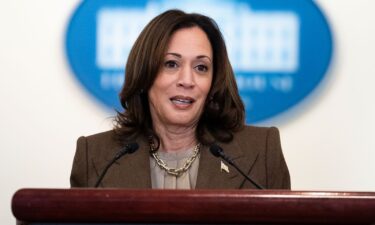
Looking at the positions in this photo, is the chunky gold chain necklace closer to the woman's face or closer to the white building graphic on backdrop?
the woman's face

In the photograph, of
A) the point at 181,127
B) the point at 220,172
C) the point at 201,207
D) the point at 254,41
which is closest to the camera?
the point at 201,207

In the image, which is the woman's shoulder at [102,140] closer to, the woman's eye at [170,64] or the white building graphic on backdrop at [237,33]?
the woman's eye at [170,64]

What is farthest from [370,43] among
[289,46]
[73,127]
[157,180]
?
[73,127]

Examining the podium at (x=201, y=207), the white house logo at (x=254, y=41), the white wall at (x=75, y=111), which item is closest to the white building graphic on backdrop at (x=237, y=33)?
the white house logo at (x=254, y=41)

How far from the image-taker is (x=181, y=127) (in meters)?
1.60

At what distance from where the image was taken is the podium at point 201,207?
0.66 meters

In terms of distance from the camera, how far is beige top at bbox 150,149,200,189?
5.04ft

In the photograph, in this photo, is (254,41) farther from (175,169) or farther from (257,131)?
(175,169)

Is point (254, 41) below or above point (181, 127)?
above

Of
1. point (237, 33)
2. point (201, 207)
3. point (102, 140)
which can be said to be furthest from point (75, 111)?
point (201, 207)

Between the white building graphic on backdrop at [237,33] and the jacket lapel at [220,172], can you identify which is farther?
the white building graphic on backdrop at [237,33]

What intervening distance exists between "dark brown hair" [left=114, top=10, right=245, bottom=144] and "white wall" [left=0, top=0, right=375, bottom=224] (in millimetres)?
411

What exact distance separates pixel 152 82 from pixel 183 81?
0.12 metres

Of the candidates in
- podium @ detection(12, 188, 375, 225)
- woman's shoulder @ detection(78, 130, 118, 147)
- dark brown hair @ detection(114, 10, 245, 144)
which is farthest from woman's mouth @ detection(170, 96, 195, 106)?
podium @ detection(12, 188, 375, 225)
